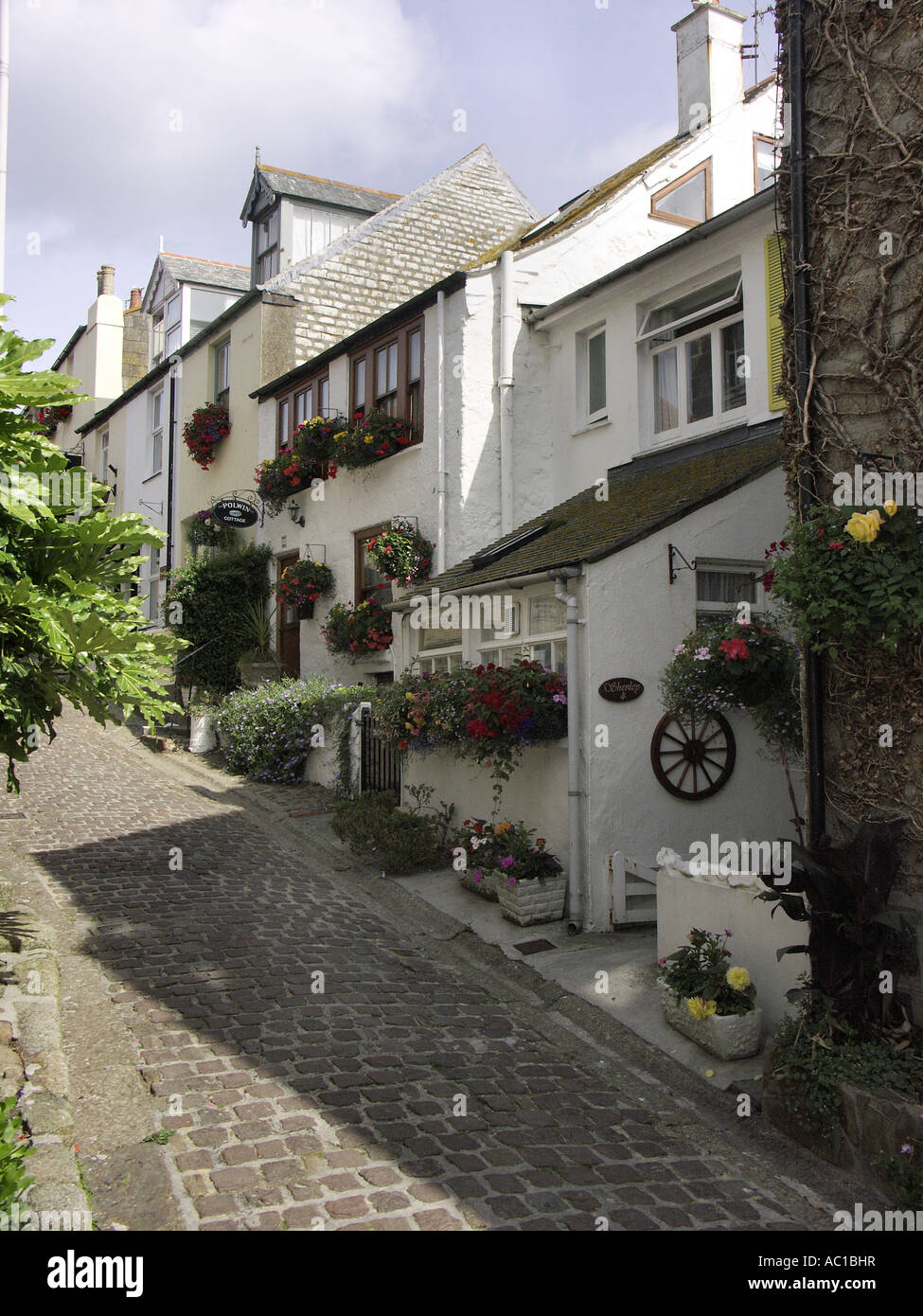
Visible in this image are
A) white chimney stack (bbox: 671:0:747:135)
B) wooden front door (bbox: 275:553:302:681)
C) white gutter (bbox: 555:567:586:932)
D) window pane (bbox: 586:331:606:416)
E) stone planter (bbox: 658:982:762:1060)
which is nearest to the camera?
stone planter (bbox: 658:982:762:1060)

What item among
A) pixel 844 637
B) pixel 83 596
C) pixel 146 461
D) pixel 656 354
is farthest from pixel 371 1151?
pixel 146 461

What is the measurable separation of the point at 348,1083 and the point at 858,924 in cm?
284

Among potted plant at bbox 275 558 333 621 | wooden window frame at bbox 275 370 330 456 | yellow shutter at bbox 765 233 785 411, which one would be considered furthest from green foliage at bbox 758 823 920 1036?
wooden window frame at bbox 275 370 330 456

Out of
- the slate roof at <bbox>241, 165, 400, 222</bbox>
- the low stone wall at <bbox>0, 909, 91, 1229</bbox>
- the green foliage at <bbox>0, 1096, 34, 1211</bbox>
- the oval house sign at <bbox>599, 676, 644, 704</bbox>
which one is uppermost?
the slate roof at <bbox>241, 165, 400, 222</bbox>

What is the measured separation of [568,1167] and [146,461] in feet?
71.8

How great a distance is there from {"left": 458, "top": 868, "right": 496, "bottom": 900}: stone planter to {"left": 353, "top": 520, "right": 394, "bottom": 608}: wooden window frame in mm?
5794

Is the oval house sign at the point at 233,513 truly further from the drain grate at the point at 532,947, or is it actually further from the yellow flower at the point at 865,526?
→ the yellow flower at the point at 865,526

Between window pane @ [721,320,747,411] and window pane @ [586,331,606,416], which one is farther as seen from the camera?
window pane @ [586,331,606,416]

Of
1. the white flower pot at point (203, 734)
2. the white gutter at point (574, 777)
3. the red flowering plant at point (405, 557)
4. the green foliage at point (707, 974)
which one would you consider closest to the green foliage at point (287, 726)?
the white flower pot at point (203, 734)

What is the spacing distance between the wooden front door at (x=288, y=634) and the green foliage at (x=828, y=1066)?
13013mm

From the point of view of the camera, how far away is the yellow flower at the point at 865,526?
5.00 metres

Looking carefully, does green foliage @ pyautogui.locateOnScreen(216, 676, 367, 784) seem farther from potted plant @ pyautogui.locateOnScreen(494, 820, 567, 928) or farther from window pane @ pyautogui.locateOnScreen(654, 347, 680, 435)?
window pane @ pyautogui.locateOnScreen(654, 347, 680, 435)

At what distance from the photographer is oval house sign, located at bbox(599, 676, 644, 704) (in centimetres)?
860
